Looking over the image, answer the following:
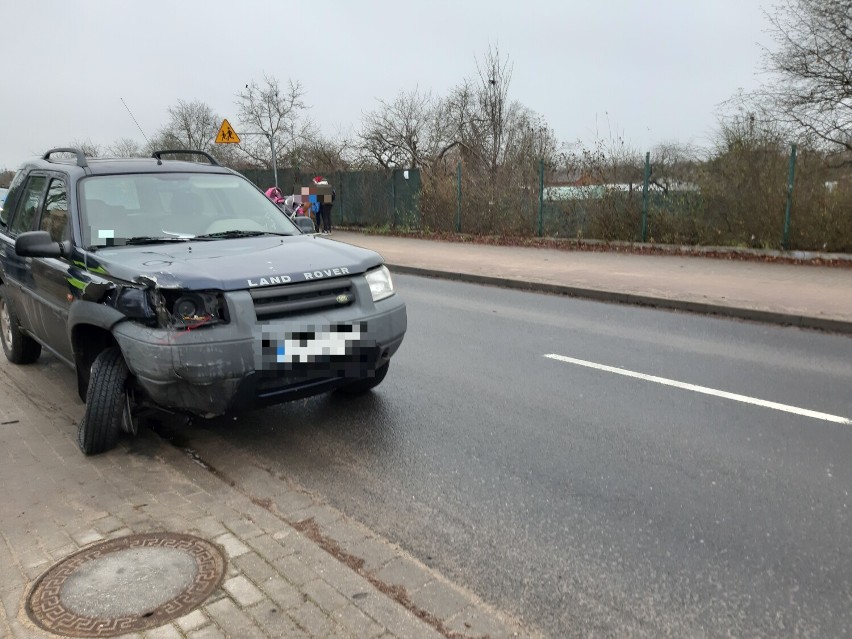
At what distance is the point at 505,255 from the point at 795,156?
634cm

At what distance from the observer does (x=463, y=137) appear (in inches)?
1143

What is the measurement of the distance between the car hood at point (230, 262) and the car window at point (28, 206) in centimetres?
160

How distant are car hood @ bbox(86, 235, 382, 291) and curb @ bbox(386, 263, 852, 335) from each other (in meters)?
6.33

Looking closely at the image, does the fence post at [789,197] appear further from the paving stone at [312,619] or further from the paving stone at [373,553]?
the paving stone at [312,619]

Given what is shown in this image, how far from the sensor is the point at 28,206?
6.06 meters

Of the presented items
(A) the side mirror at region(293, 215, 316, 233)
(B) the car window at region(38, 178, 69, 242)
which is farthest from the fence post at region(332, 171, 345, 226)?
(B) the car window at region(38, 178, 69, 242)

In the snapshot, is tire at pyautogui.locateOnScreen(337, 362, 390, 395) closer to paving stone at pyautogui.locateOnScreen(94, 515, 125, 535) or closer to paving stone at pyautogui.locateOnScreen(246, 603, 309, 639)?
paving stone at pyautogui.locateOnScreen(94, 515, 125, 535)

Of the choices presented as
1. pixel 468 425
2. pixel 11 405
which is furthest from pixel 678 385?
pixel 11 405

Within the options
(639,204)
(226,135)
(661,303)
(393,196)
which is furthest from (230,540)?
(393,196)

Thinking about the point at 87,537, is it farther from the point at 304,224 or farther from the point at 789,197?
the point at 789,197

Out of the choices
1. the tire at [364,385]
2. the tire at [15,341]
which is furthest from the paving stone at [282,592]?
the tire at [15,341]

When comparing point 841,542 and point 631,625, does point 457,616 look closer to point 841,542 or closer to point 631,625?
point 631,625

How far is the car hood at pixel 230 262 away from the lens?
4098 millimetres

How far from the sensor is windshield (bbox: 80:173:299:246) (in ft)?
16.6
